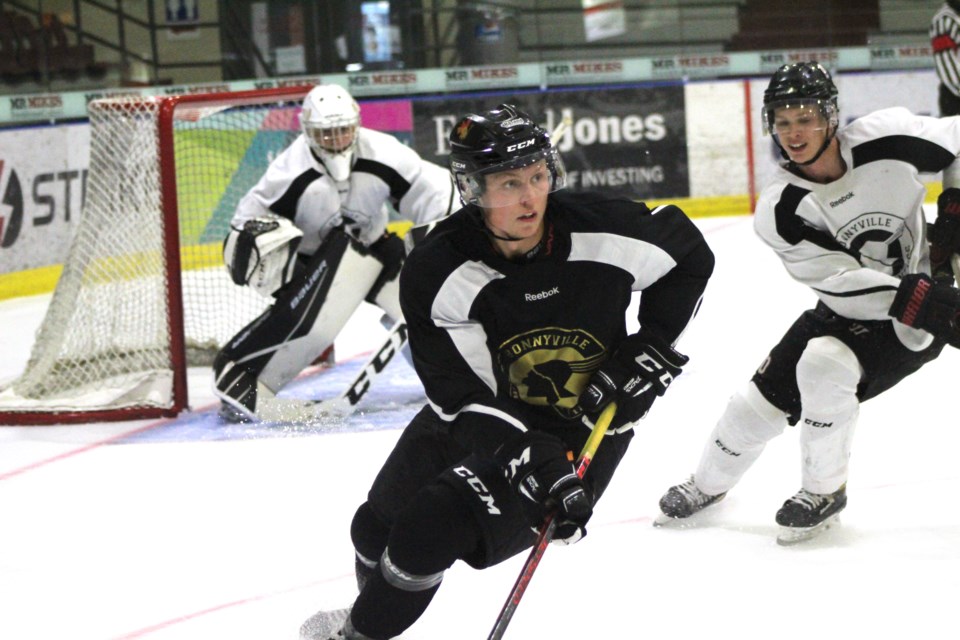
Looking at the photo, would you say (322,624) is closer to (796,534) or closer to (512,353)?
(512,353)

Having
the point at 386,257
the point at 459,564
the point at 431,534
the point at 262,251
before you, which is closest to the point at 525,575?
the point at 431,534

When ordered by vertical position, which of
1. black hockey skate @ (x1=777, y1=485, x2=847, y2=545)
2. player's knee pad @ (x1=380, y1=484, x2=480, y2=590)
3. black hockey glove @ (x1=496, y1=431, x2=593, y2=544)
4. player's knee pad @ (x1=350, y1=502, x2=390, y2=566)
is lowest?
black hockey skate @ (x1=777, y1=485, x2=847, y2=545)

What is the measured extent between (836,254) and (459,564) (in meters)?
1.01

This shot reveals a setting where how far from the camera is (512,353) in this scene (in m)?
2.03

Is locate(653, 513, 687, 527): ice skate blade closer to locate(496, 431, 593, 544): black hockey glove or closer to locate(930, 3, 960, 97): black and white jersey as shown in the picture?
locate(496, 431, 593, 544): black hockey glove

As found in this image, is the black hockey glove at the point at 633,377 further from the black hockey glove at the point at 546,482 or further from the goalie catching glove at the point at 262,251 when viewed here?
the goalie catching glove at the point at 262,251

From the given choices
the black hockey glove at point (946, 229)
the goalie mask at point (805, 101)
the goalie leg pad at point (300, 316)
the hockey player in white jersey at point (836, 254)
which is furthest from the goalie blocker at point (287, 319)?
the black hockey glove at point (946, 229)

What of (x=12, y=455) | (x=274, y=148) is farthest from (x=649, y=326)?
(x=274, y=148)

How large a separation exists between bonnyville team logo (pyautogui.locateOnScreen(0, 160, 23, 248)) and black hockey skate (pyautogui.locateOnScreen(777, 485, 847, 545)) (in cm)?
514

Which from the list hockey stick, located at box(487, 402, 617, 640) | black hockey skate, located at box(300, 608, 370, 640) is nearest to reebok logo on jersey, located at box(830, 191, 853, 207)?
hockey stick, located at box(487, 402, 617, 640)

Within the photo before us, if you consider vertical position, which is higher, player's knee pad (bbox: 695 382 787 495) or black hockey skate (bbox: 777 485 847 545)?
player's knee pad (bbox: 695 382 787 495)

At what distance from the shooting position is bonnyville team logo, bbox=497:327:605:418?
6.64ft

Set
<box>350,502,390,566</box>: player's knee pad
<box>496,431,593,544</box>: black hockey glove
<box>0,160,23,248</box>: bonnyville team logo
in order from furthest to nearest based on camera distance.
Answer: <box>0,160,23,248</box>: bonnyville team logo < <box>350,502,390,566</box>: player's knee pad < <box>496,431,593,544</box>: black hockey glove

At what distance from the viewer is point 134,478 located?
11.5ft
